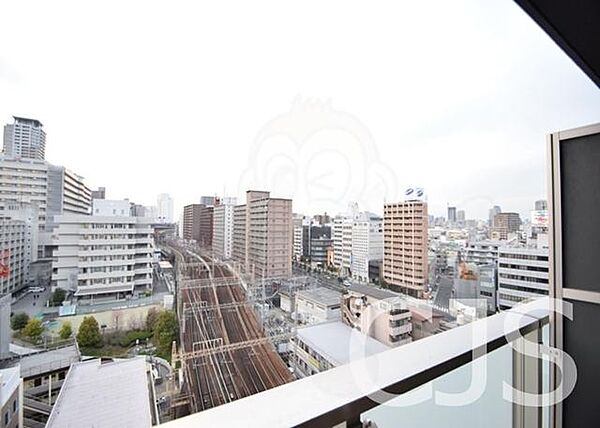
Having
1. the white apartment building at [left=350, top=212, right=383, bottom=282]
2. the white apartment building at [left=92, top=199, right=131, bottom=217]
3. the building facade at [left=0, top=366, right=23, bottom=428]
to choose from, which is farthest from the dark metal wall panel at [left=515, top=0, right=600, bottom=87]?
the building facade at [left=0, top=366, right=23, bottom=428]

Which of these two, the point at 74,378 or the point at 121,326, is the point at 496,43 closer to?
the point at 121,326

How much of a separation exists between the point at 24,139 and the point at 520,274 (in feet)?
7.43

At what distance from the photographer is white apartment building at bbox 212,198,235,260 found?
3.40 ft

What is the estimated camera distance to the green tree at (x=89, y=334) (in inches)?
25.6

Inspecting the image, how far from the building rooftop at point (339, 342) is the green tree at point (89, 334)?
1.98 ft

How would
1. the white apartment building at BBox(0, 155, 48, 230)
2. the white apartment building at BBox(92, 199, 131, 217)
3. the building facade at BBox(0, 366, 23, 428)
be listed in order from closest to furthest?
the building facade at BBox(0, 366, 23, 428) < the white apartment building at BBox(0, 155, 48, 230) < the white apartment building at BBox(92, 199, 131, 217)

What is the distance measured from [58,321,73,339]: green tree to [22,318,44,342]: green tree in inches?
1.5

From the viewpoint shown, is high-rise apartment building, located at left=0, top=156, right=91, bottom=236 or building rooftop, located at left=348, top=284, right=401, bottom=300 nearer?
high-rise apartment building, located at left=0, top=156, right=91, bottom=236

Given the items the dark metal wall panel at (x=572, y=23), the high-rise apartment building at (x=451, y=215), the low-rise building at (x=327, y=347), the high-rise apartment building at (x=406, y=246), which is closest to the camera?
the low-rise building at (x=327, y=347)

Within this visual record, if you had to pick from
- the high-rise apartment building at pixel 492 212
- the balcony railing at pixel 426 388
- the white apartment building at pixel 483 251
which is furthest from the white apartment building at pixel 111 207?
the high-rise apartment building at pixel 492 212

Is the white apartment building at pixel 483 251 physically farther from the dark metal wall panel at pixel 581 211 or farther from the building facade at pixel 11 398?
the building facade at pixel 11 398

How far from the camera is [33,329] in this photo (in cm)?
60

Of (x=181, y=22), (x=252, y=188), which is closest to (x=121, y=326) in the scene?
(x=252, y=188)

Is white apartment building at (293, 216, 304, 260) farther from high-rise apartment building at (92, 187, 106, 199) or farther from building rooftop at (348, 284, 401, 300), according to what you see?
high-rise apartment building at (92, 187, 106, 199)
